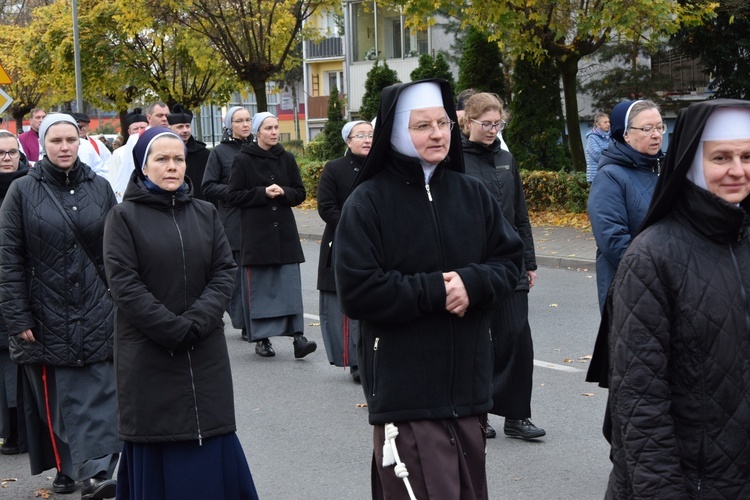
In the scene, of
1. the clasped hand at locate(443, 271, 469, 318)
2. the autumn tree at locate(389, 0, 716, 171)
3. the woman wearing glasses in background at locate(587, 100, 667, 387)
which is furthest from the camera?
the autumn tree at locate(389, 0, 716, 171)

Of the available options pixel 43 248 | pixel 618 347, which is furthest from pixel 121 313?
pixel 618 347

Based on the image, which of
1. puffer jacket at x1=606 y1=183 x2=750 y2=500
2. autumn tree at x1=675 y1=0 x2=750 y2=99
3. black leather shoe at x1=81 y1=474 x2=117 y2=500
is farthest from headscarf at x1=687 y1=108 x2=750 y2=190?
autumn tree at x1=675 y1=0 x2=750 y2=99

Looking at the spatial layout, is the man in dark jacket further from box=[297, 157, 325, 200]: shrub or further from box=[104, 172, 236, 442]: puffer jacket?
box=[297, 157, 325, 200]: shrub

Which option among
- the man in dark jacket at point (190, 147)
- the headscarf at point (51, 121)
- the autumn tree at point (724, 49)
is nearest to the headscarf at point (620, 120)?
the headscarf at point (51, 121)

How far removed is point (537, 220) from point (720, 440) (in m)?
17.2

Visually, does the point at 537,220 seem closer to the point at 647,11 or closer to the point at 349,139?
the point at 647,11

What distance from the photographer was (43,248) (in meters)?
6.03

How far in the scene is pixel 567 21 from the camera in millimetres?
19031

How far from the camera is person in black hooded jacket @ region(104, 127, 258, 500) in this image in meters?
4.96

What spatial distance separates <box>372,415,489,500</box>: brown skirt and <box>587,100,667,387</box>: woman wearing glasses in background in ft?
6.97

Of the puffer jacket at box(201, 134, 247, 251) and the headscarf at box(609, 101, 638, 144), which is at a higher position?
the headscarf at box(609, 101, 638, 144)

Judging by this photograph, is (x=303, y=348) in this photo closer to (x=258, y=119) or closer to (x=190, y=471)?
(x=258, y=119)

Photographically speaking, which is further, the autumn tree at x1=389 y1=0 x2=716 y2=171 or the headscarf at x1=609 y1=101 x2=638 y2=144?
the autumn tree at x1=389 y1=0 x2=716 y2=171

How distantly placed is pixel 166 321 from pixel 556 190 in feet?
53.5
